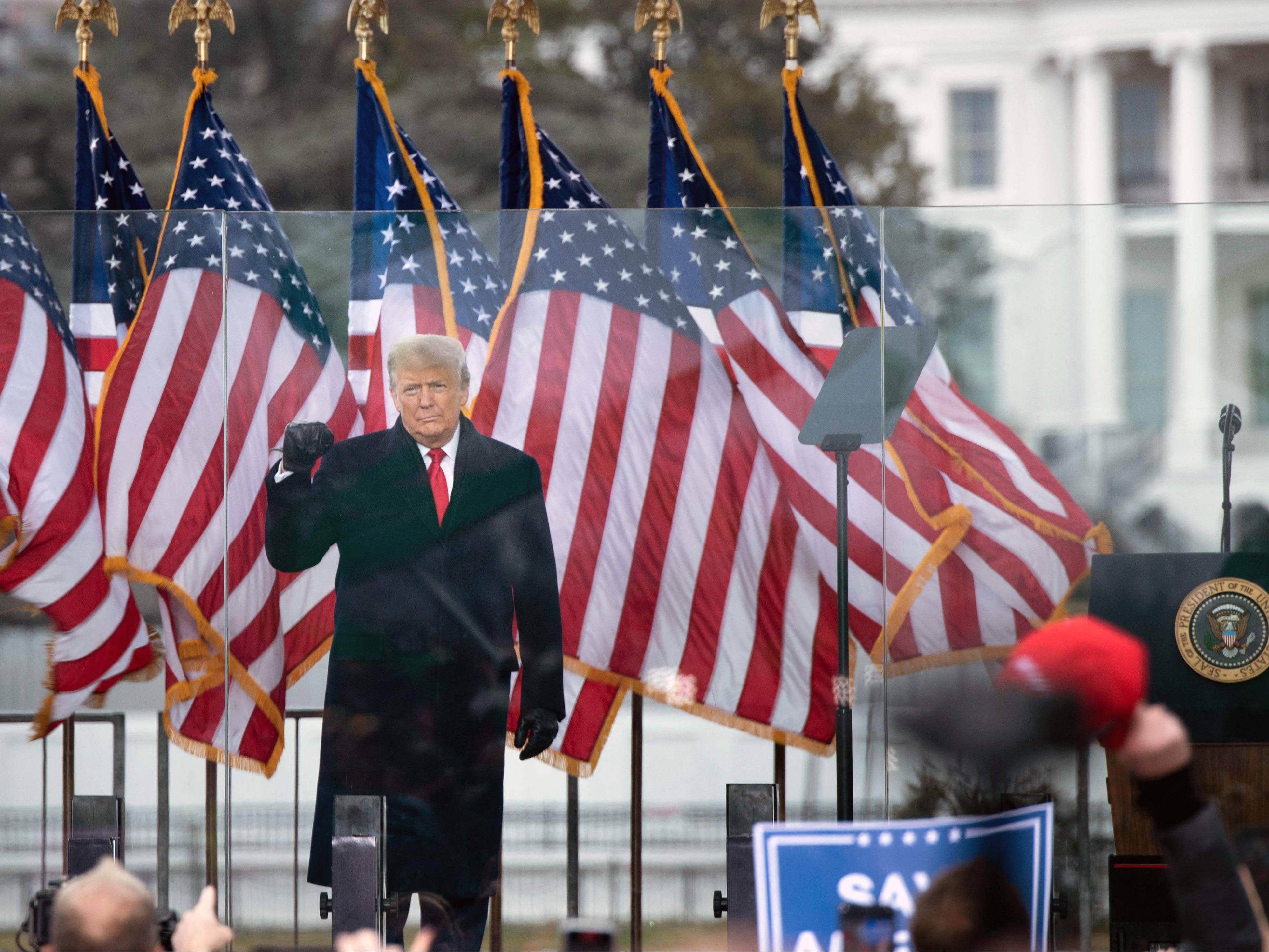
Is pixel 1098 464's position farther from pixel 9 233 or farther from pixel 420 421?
pixel 9 233

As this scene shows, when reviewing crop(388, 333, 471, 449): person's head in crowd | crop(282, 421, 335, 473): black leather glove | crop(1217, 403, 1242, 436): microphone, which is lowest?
crop(282, 421, 335, 473): black leather glove

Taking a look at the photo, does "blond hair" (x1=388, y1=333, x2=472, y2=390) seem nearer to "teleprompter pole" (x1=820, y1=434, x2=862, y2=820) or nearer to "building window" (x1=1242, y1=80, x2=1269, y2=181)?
"teleprompter pole" (x1=820, y1=434, x2=862, y2=820)

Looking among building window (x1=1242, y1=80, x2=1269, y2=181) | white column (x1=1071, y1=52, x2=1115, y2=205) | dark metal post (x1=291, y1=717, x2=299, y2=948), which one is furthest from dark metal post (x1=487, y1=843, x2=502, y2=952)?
building window (x1=1242, y1=80, x2=1269, y2=181)

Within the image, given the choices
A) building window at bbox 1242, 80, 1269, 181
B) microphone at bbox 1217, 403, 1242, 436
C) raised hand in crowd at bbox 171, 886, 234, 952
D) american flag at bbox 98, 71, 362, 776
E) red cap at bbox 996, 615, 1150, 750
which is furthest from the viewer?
building window at bbox 1242, 80, 1269, 181

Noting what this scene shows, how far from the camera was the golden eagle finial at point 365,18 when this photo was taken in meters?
5.52

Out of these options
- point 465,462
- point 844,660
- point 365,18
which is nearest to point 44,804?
point 465,462

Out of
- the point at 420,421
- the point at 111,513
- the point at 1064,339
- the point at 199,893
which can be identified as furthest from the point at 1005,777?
the point at 111,513

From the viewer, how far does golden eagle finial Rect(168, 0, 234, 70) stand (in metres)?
5.53

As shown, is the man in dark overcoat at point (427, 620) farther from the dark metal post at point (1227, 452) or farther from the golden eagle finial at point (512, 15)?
the dark metal post at point (1227, 452)

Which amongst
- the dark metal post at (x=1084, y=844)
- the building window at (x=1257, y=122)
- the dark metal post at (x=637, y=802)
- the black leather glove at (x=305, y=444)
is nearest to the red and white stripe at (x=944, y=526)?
the dark metal post at (x=1084, y=844)

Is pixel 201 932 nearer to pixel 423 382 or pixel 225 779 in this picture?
pixel 225 779

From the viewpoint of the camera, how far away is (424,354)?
505 centimetres

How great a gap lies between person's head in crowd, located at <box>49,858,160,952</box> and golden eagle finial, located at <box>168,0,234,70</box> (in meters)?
3.30

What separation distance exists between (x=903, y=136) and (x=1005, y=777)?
14.7m
